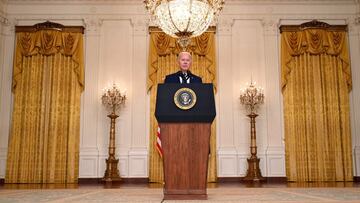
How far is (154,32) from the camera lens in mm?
10172

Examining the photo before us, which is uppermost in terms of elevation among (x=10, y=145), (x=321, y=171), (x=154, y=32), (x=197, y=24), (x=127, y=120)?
(x=154, y=32)

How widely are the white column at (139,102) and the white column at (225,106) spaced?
1.91 meters

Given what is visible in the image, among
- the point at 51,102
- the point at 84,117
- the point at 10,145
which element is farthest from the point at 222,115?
the point at 10,145

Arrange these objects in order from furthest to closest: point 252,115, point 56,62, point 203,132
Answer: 1. point 56,62
2. point 252,115
3. point 203,132

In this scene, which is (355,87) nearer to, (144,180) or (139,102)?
(139,102)

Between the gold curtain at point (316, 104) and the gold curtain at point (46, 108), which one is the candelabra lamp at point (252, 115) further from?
the gold curtain at point (46, 108)

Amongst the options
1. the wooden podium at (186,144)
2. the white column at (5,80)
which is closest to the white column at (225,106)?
the white column at (5,80)

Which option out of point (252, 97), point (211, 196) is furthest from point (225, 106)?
point (211, 196)

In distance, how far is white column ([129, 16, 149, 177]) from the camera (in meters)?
9.74

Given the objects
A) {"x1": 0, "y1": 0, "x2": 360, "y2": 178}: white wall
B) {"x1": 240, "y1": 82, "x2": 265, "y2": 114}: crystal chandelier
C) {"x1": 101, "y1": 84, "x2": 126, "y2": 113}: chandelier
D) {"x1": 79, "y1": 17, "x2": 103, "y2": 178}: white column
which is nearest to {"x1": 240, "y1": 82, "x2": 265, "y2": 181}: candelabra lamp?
{"x1": 240, "y1": 82, "x2": 265, "y2": 114}: crystal chandelier

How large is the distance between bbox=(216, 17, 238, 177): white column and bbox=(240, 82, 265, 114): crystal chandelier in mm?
389

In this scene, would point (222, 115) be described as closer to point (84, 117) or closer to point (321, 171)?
point (321, 171)

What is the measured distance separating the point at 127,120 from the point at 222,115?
8.10ft

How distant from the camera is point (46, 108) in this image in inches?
389
